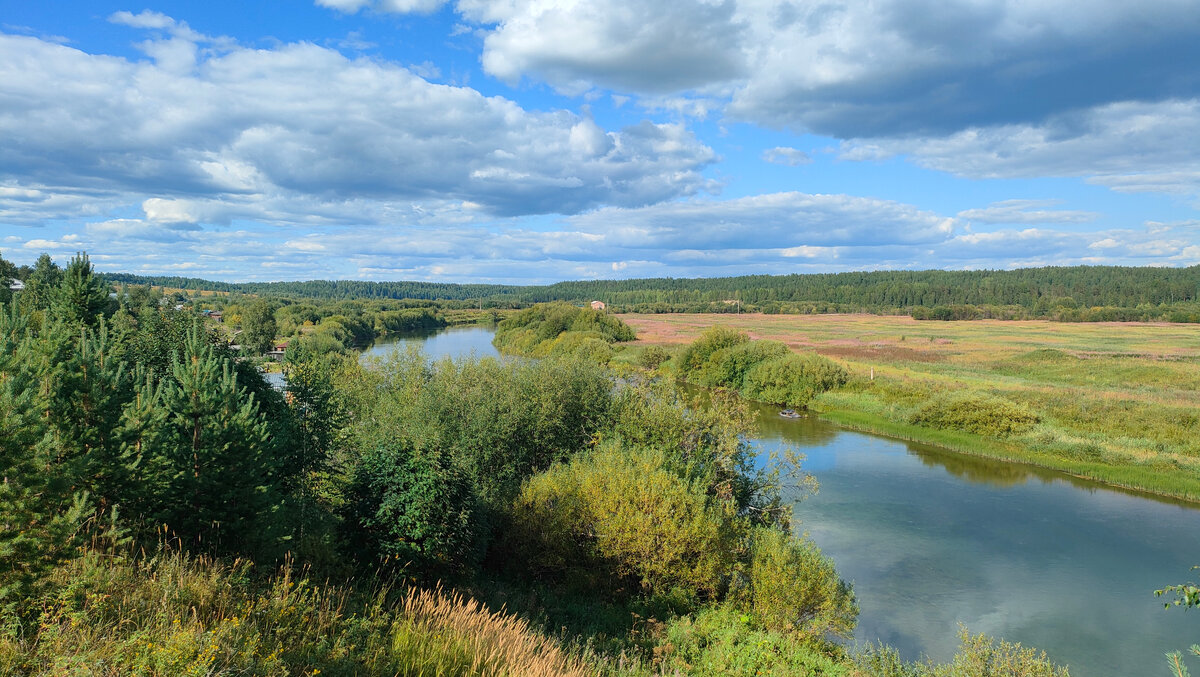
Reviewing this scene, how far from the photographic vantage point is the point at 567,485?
Result: 17875 mm

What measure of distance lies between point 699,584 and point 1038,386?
1714 inches

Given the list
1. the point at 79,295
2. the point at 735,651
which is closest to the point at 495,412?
the point at 735,651

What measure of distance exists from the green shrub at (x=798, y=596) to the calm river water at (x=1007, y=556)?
2039mm

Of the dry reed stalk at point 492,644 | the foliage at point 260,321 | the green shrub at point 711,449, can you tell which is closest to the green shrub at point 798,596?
the green shrub at point 711,449

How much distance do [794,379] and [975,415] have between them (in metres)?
15.2

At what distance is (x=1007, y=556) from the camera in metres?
22.1

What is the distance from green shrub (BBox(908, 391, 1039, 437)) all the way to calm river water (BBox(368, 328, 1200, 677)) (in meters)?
4.00

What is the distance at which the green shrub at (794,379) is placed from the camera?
5028 cm

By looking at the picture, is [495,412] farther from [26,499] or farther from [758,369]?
[758,369]

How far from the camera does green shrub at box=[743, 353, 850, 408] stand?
50.3 m

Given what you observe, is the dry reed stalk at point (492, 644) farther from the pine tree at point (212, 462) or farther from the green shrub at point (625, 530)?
the green shrub at point (625, 530)

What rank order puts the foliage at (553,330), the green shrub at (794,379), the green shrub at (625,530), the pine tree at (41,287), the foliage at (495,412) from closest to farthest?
1. the green shrub at (625,530)
2. the foliage at (495,412)
3. the pine tree at (41,287)
4. the green shrub at (794,379)
5. the foliage at (553,330)

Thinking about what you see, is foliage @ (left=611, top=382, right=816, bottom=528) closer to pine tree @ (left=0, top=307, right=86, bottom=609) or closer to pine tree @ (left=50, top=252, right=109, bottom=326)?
pine tree @ (left=0, top=307, right=86, bottom=609)

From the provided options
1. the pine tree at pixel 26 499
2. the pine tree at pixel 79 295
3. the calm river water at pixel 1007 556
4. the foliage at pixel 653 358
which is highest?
the pine tree at pixel 79 295
